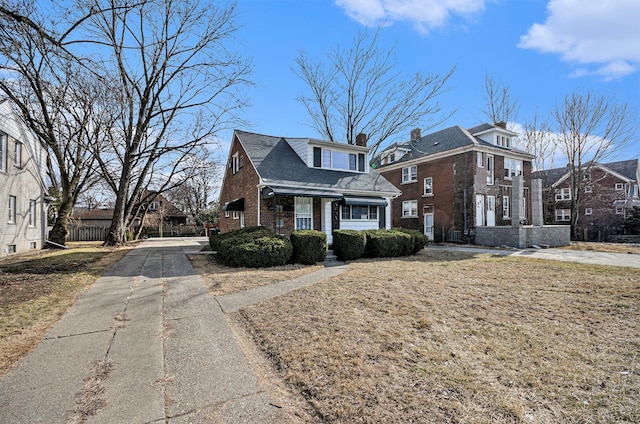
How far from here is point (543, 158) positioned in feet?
95.4

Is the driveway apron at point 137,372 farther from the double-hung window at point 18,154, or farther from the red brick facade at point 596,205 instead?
the red brick facade at point 596,205

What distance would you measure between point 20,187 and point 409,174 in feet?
80.3

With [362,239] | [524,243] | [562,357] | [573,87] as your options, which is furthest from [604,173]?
[562,357]

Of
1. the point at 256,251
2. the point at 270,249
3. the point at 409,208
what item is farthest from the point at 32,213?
the point at 409,208

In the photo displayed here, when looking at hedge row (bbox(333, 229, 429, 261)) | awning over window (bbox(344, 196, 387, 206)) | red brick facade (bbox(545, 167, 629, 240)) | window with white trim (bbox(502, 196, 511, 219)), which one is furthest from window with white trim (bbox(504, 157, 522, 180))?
hedge row (bbox(333, 229, 429, 261))

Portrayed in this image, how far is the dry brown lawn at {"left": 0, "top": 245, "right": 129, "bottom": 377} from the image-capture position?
388cm

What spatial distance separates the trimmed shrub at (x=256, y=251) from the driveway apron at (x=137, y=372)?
13.2ft

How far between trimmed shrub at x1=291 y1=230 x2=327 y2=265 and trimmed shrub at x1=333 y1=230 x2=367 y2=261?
4.02ft

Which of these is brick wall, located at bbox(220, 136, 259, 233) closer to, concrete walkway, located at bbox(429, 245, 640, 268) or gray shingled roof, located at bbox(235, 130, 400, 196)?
gray shingled roof, located at bbox(235, 130, 400, 196)

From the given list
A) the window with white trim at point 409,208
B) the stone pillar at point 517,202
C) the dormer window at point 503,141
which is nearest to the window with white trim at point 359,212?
the stone pillar at point 517,202

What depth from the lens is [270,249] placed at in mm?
9797

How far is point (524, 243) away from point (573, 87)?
15095mm

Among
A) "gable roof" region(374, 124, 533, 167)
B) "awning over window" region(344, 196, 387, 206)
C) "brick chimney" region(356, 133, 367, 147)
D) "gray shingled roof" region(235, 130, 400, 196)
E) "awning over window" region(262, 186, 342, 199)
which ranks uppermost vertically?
"gable roof" region(374, 124, 533, 167)

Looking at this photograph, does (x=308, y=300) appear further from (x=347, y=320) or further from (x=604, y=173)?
(x=604, y=173)
